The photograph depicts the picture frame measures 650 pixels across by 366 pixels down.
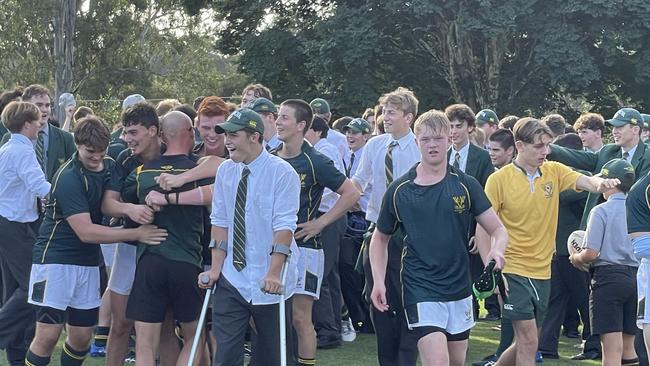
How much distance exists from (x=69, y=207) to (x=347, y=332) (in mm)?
4550

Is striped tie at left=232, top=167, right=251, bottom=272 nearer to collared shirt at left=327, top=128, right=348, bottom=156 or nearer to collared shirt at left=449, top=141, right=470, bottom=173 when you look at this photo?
collared shirt at left=449, top=141, right=470, bottom=173

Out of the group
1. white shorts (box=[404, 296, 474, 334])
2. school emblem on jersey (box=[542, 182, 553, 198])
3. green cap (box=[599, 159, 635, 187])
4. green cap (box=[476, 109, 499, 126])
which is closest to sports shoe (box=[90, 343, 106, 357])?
white shorts (box=[404, 296, 474, 334])

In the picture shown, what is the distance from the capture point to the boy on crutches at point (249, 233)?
6.54 metres

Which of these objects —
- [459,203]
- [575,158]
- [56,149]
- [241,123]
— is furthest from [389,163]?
[56,149]

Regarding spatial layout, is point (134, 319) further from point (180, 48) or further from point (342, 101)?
point (180, 48)

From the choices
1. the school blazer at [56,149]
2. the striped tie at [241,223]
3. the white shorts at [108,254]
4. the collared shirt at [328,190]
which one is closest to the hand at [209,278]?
the striped tie at [241,223]

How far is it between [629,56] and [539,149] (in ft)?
87.0

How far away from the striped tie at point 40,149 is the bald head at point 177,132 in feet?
9.43

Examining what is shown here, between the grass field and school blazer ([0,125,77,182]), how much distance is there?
1.74m

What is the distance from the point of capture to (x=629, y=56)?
3300 centimetres

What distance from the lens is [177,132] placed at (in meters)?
7.08

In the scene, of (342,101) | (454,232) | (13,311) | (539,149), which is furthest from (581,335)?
(342,101)

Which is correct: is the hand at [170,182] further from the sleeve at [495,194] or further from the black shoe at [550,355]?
the black shoe at [550,355]

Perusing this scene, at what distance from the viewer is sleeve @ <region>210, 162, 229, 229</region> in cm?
666
